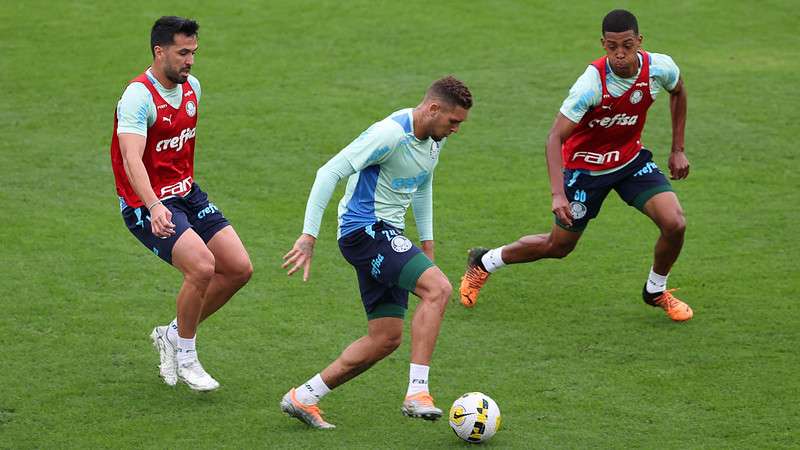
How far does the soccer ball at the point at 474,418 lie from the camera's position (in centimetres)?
657

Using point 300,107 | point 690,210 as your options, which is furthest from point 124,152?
point 300,107

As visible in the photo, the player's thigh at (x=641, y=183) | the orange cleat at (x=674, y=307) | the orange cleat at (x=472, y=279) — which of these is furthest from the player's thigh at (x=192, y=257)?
the orange cleat at (x=674, y=307)

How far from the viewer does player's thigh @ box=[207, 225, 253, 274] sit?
7.70m

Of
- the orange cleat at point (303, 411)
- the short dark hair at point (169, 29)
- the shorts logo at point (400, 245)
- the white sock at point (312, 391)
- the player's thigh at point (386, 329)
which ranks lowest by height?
the orange cleat at point (303, 411)

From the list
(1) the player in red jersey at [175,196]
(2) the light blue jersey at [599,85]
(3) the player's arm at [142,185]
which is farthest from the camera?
(2) the light blue jersey at [599,85]

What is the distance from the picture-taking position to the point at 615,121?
8648mm

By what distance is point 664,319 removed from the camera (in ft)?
29.3

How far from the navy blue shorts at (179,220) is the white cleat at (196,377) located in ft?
2.28

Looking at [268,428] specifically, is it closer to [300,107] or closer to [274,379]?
[274,379]

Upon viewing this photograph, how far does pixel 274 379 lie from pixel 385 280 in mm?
1391

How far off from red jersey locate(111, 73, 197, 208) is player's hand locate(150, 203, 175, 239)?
0.54 m

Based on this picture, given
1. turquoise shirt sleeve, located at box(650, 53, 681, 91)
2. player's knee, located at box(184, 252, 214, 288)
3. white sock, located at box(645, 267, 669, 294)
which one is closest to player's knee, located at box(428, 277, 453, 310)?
player's knee, located at box(184, 252, 214, 288)

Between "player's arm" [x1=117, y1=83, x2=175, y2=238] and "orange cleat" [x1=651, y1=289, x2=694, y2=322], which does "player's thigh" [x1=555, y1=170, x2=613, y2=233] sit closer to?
"orange cleat" [x1=651, y1=289, x2=694, y2=322]

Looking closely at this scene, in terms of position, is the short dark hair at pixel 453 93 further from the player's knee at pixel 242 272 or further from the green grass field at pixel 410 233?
the green grass field at pixel 410 233
